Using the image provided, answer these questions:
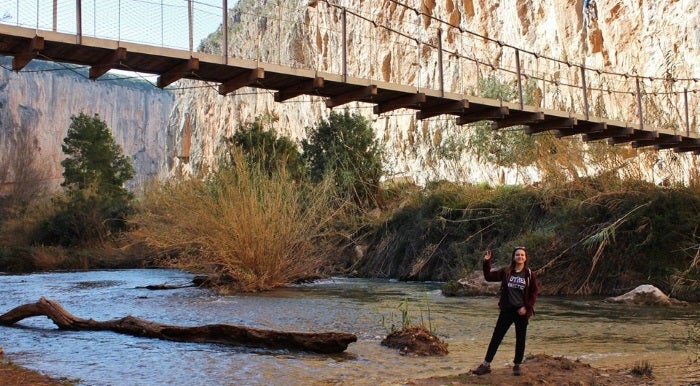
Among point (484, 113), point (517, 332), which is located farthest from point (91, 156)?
Answer: point (517, 332)

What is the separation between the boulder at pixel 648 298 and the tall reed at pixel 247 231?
584cm

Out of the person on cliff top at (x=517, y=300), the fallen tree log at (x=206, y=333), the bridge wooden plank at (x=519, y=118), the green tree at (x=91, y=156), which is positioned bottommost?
the fallen tree log at (x=206, y=333)

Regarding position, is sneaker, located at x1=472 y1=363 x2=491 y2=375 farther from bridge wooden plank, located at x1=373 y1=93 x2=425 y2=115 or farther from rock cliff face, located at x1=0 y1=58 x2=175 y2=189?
rock cliff face, located at x1=0 y1=58 x2=175 y2=189

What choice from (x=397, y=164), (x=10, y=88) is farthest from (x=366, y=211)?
(x=10, y=88)

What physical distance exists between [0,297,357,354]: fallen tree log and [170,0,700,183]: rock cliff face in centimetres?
565

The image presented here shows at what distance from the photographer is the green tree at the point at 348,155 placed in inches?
895

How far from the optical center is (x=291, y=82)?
13227 millimetres

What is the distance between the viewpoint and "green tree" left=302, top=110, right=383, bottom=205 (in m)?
22.7

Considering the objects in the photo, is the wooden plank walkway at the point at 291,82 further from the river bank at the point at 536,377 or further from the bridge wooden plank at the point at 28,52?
the river bank at the point at 536,377

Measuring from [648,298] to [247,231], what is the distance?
666 cm

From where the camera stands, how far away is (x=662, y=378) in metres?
6.34

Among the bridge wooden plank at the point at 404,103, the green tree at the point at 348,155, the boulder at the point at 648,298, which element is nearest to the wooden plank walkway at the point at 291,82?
the bridge wooden plank at the point at 404,103

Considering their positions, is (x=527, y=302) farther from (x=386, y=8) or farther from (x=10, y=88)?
(x=10, y=88)

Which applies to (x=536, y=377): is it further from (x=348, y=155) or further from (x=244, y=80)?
(x=348, y=155)
